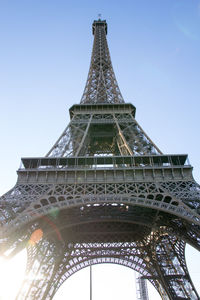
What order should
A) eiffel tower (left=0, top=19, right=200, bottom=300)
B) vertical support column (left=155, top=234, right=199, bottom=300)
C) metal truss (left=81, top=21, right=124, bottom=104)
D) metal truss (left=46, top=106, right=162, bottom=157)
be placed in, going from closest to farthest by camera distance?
1. eiffel tower (left=0, top=19, right=200, bottom=300)
2. metal truss (left=46, top=106, right=162, bottom=157)
3. vertical support column (left=155, top=234, right=199, bottom=300)
4. metal truss (left=81, top=21, right=124, bottom=104)

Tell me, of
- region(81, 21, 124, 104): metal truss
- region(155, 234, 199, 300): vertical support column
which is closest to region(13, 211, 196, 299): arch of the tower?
region(155, 234, 199, 300): vertical support column

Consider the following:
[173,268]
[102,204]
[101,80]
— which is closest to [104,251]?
[173,268]

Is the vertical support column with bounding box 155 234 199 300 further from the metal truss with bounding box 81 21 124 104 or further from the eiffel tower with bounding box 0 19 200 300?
the metal truss with bounding box 81 21 124 104

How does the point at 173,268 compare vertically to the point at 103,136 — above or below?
below

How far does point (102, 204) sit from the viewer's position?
18.0 meters

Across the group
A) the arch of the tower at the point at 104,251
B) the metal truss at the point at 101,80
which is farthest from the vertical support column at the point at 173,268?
the metal truss at the point at 101,80

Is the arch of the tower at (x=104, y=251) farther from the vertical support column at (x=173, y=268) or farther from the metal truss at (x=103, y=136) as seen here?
the metal truss at (x=103, y=136)

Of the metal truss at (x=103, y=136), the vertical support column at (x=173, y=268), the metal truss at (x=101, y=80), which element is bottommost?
the vertical support column at (x=173, y=268)

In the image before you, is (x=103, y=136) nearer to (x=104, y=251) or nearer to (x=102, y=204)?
(x=102, y=204)

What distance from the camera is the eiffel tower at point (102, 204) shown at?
14.5m

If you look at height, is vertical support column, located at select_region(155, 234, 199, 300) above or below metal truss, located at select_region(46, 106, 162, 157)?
below

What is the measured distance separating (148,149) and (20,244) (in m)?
11.5

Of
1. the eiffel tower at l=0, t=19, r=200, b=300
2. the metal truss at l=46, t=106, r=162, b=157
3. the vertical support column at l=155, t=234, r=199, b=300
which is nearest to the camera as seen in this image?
the eiffel tower at l=0, t=19, r=200, b=300

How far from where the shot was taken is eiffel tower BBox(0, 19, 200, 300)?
14.5 metres
